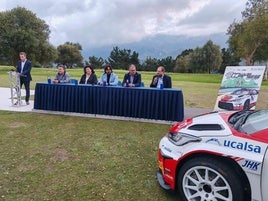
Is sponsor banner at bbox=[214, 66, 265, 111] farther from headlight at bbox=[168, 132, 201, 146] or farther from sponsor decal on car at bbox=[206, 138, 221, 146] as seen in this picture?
sponsor decal on car at bbox=[206, 138, 221, 146]

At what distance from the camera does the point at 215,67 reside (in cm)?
5888

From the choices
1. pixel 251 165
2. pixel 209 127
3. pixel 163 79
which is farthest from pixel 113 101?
pixel 251 165

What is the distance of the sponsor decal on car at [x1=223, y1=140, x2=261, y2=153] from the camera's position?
2609 millimetres

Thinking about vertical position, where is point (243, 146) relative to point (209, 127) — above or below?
below

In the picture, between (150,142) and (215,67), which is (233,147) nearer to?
(150,142)

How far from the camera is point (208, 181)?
9.61ft

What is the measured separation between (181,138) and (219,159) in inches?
19.1

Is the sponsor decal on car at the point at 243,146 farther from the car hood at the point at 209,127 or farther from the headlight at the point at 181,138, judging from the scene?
the headlight at the point at 181,138

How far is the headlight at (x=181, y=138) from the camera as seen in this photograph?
3036 mm

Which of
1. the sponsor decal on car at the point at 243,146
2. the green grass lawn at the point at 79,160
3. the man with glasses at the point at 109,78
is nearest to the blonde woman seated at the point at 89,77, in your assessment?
the man with glasses at the point at 109,78

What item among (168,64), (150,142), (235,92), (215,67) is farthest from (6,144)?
(168,64)

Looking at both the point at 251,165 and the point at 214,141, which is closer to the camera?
the point at 251,165

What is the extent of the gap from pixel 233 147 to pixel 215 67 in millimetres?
58887

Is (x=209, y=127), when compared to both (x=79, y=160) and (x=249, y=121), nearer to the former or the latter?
(x=249, y=121)
